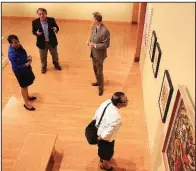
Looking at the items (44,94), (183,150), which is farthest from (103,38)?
(183,150)

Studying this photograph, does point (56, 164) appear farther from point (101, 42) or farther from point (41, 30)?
point (41, 30)

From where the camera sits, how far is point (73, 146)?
166 inches

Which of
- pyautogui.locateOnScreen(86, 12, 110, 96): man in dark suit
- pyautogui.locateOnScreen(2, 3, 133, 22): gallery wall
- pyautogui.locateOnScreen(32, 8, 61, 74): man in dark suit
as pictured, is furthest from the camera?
pyautogui.locateOnScreen(2, 3, 133, 22): gallery wall

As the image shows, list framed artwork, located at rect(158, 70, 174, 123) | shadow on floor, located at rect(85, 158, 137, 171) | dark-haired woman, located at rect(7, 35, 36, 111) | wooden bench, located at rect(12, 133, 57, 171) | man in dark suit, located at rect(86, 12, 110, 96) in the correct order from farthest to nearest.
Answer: man in dark suit, located at rect(86, 12, 110, 96) → dark-haired woman, located at rect(7, 35, 36, 111) → shadow on floor, located at rect(85, 158, 137, 171) → wooden bench, located at rect(12, 133, 57, 171) → framed artwork, located at rect(158, 70, 174, 123)

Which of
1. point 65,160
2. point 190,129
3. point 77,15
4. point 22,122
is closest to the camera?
point 190,129

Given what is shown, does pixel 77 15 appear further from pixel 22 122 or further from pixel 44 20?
pixel 22 122

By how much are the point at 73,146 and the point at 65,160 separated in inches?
12.1

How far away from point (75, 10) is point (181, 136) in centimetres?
765

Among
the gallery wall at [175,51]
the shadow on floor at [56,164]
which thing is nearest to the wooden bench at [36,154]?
the shadow on floor at [56,164]

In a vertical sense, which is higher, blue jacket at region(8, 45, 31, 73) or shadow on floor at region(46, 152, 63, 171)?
blue jacket at region(8, 45, 31, 73)

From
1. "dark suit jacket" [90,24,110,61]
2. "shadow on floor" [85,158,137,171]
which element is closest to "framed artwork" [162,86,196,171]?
"shadow on floor" [85,158,137,171]

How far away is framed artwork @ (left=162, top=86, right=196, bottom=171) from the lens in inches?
80.5

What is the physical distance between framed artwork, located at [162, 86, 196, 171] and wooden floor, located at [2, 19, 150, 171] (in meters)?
1.38

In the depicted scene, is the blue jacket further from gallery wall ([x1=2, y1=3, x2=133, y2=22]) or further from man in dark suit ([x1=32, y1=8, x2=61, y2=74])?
gallery wall ([x1=2, y1=3, x2=133, y2=22])
